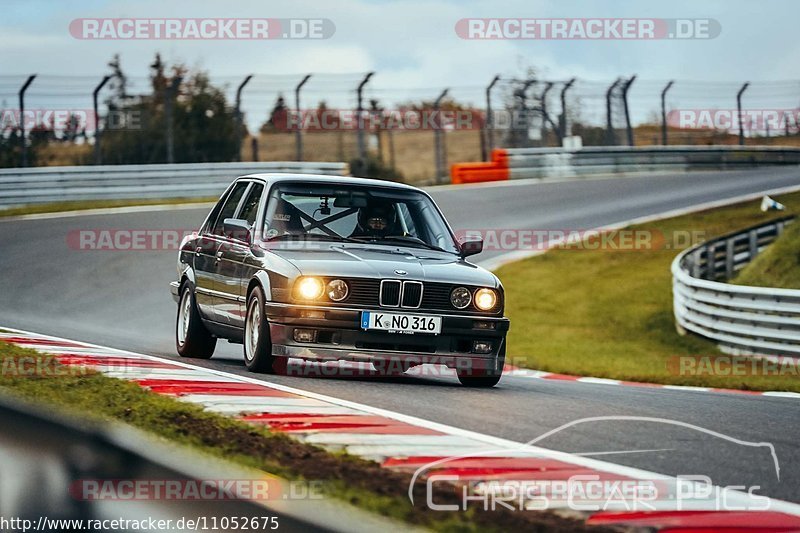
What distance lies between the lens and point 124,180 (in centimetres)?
2572

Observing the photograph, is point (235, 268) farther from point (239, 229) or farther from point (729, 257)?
point (729, 257)

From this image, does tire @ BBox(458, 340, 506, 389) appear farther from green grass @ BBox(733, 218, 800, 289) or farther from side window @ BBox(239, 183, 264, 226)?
green grass @ BBox(733, 218, 800, 289)

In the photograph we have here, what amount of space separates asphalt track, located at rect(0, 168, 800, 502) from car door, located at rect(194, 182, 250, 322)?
18.4 inches

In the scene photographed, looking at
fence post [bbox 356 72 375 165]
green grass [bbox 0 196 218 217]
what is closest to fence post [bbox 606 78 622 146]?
fence post [bbox 356 72 375 165]

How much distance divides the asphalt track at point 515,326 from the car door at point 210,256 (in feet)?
1.54

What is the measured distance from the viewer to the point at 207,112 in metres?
32.3

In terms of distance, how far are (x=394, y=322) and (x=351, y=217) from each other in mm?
1290

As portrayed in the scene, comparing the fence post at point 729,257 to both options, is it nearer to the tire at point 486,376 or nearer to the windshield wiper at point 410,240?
the windshield wiper at point 410,240

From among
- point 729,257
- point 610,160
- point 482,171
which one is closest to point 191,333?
point 729,257

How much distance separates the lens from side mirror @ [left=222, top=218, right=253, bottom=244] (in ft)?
30.0

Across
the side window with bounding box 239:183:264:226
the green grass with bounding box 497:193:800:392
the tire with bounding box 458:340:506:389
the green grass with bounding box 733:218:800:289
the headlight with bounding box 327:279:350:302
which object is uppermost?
the side window with bounding box 239:183:264:226

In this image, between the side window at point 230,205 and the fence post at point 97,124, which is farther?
the fence post at point 97,124

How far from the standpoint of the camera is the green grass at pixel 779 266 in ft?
58.4

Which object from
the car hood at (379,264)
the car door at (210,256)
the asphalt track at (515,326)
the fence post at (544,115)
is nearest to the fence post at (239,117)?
the asphalt track at (515,326)
